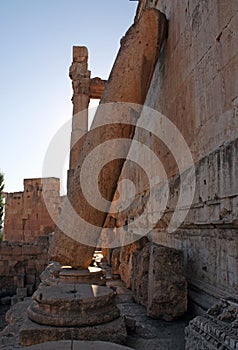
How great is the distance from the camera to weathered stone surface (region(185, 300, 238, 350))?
181cm

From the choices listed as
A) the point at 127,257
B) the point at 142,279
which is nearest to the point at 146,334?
the point at 142,279

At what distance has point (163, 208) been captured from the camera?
491 centimetres

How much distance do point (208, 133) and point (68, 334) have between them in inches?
85.4

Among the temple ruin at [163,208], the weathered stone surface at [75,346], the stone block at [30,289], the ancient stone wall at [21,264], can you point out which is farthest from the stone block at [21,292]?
the weathered stone surface at [75,346]

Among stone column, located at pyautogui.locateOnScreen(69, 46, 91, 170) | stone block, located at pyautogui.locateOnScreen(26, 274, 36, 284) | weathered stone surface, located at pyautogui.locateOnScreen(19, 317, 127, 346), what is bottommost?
stone block, located at pyautogui.locateOnScreen(26, 274, 36, 284)

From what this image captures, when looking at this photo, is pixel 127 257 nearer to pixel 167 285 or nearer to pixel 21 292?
pixel 167 285

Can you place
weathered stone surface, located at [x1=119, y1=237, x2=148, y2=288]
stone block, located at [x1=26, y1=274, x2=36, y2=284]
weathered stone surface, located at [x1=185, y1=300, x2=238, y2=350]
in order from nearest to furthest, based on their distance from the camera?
weathered stone surface, located at [x1=185, y1=300, x2=238, y2=350]
weathered stone surface, located at [x1=119, y1=237, x2=148, y2=288]
stone block, located at [x1=26, y1=274, x2=36, y2=284]

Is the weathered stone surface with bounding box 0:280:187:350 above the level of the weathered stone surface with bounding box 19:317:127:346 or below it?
below

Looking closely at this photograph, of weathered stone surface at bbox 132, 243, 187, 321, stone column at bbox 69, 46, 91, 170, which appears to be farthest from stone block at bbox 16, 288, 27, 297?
weathered stone surface at bbox 132, 243, 187, 321

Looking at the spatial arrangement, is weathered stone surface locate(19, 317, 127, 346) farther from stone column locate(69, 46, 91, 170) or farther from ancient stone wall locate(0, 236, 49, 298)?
ancient stone wall locate(0, 236, 49, 298)

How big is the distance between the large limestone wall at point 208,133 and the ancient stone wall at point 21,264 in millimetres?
10609

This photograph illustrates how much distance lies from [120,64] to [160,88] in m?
1.05

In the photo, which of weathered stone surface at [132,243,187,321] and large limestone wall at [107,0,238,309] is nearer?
large limestone wall at [107,0,238,309]

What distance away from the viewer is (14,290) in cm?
1356
